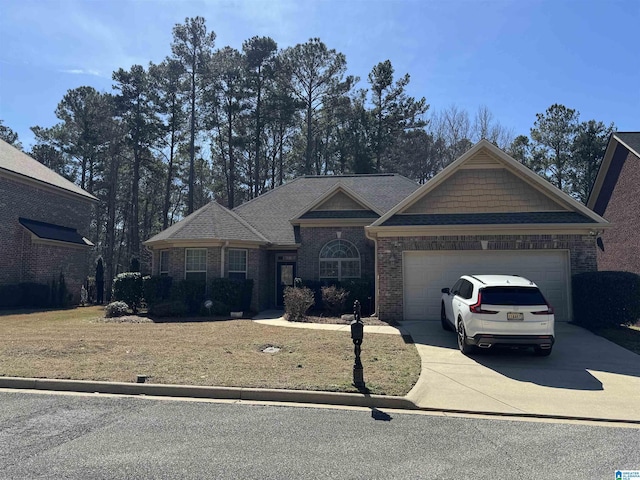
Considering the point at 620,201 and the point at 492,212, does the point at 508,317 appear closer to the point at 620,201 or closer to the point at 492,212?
the point at 492,212

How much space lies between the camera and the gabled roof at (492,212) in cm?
1332

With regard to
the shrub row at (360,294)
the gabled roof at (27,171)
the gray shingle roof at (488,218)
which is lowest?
the shrub row at (360,294)

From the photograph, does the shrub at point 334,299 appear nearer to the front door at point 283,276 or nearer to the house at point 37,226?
the front door at point 283,276

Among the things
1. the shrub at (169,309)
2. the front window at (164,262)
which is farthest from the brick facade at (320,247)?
the front window at (164,262)

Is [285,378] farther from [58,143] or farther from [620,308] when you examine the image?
[58,143]

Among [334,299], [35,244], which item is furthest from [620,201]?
[35,244]

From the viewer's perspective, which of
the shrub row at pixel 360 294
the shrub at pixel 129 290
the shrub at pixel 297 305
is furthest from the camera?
the shrub at pixel 129 290

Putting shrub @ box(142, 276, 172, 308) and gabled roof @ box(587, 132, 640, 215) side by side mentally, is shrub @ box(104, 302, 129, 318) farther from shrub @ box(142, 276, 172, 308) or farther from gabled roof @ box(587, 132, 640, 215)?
gabled roof @ box(587, 132, 640, 215)

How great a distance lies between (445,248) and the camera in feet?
44.2

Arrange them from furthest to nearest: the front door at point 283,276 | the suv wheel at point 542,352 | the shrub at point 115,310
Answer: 1. the front door at point 283,276
2. the shrub at point 115,310
3. the suv wheel at point 542,352

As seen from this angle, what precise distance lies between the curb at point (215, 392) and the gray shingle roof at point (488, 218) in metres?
8.10

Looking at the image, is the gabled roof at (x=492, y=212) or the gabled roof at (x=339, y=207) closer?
the gabled roof at (x=492, y=212)

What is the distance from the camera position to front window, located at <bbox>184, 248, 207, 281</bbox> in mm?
17938

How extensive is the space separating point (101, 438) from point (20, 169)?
24.1m
